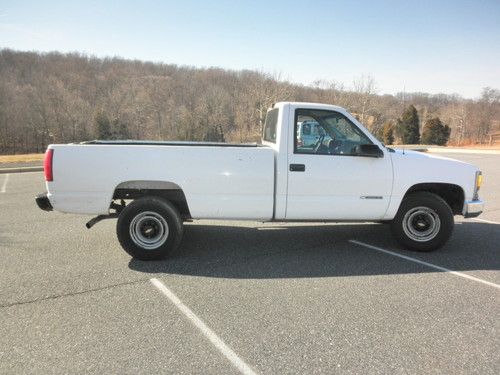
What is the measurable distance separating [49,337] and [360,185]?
12.8 feet

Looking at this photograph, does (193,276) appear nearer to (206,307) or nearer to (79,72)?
(206,307)

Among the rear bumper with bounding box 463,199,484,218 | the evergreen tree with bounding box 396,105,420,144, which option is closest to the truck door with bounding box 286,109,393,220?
the rear bumper with bounding box 463,199,484,218

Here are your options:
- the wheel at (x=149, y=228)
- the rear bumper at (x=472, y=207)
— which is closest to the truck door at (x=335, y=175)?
the rear bumper at (x=472, y=207)

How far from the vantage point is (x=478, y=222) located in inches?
291

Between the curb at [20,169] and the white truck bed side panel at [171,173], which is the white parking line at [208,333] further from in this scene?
the curb at [20,169]

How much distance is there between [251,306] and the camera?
375 cm

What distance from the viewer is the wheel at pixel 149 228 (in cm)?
491

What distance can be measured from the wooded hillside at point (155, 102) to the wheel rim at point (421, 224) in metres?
28.9

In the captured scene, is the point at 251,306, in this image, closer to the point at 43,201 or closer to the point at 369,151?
the point at 369,151

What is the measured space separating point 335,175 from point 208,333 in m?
2.69

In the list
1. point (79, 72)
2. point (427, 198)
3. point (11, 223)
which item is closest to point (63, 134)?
point (79, 72)

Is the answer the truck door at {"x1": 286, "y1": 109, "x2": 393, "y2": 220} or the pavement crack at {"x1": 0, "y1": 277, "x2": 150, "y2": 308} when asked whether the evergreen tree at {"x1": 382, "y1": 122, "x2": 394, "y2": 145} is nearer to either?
the truck door at {"x1": 286, "y1": 109, "x2": 393, "y2": 220}

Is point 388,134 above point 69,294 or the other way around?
above

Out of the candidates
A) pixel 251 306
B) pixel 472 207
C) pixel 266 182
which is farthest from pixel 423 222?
pixel 251 306
